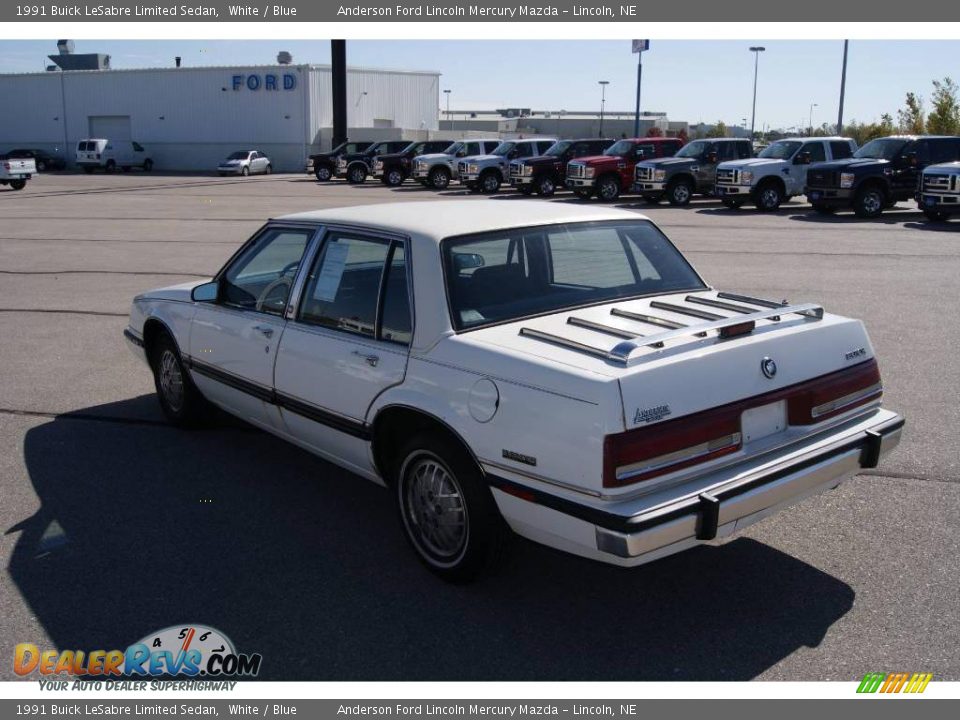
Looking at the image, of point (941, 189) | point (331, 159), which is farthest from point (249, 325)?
point (331, 159)

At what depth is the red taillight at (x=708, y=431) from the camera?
11.2 feet

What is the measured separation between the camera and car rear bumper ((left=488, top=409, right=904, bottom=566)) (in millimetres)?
3369

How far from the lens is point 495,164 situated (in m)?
32.7

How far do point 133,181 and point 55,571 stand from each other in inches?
1652

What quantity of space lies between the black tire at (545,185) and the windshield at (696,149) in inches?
183

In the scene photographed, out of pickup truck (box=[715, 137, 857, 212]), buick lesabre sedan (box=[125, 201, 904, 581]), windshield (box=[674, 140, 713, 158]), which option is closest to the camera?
buick lesabre sedan (box=[125, 201, 904, 581])

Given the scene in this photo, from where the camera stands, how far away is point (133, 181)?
4275 cm

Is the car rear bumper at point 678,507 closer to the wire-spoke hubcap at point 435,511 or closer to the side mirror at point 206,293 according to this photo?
the wire-spoke hubcap at point 435,511

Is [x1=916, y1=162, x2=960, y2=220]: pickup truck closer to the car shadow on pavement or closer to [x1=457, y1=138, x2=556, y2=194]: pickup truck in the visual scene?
[x1=457, y1=138, x2=556, y2=194]: pickup truck

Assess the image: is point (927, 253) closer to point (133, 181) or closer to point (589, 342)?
point (589, 342)

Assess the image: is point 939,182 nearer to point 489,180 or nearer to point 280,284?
point 489,180

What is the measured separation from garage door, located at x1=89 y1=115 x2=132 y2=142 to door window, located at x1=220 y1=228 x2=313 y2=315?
5844 cm

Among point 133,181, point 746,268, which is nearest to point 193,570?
point 746,268

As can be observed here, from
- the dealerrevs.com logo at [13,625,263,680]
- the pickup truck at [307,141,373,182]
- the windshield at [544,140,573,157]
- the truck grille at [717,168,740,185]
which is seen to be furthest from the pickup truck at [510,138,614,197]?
the dealerrevs.com logo at [13,625,263,680]
